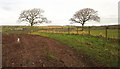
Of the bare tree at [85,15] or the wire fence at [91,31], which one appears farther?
the bare tree at [85,15]

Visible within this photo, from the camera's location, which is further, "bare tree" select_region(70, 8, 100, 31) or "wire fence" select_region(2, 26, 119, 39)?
"bare tree" select_region(70, 8, 100, 31)

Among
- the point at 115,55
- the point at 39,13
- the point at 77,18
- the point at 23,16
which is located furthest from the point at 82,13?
the point at 115,55

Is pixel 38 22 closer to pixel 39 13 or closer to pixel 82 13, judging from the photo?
pixel 39 13

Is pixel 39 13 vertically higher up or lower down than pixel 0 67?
higher up

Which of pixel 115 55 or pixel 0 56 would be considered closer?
pixel 0 56

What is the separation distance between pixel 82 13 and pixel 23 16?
19758 millimetres

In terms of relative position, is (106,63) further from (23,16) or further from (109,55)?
(23,16)

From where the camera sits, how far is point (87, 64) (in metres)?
11.8

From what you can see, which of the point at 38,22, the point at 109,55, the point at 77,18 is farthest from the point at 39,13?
the point at 109,55

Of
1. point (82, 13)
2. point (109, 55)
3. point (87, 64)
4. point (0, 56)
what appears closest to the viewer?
point (87, 64)

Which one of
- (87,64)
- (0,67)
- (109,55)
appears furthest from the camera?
(109,55)

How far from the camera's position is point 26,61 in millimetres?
11477

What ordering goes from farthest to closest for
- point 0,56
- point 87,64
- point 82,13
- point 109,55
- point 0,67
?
1. point 82,13
2. point 109,55
3. point 0,56
4. point 87,64
5. point 0,67

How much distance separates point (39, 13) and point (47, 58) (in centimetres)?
6430
